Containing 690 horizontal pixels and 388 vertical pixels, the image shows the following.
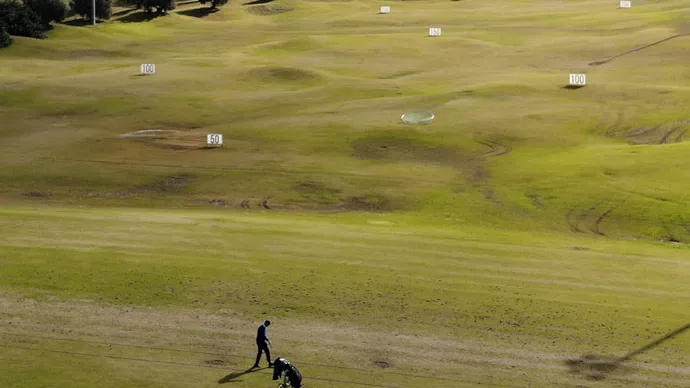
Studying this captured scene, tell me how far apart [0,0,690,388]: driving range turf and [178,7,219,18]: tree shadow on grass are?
78.8ft

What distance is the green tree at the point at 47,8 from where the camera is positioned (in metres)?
125

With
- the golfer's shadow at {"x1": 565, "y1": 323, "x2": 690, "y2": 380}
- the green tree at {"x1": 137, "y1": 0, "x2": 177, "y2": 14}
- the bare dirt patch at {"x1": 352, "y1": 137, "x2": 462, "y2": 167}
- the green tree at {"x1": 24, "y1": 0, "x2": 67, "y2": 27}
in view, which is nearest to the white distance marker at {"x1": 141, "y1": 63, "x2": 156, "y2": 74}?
the green tree at {"x1": 24, "y1": 0, "x2": 67, "y2": 27}

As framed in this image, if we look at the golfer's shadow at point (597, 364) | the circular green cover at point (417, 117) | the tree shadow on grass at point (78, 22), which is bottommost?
the golfer's shadow at point (597, 364)

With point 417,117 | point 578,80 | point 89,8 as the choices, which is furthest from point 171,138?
point 89,8

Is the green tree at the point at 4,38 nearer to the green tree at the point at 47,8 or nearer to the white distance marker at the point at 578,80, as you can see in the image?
the green tree at the point at 47,8

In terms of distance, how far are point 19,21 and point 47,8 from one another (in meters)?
5.86

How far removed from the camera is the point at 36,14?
12300 centimetres

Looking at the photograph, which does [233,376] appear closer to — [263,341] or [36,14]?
[263,341]

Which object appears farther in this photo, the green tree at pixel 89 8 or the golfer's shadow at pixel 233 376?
the green tree at pixel 89 8

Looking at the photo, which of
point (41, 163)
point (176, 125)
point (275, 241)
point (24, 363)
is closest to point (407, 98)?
point (176, 125)

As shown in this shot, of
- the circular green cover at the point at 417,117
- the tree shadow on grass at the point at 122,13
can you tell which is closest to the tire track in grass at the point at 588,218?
the circular green cover at the point at 417,117

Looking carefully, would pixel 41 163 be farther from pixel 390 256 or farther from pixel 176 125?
pixel 390 256

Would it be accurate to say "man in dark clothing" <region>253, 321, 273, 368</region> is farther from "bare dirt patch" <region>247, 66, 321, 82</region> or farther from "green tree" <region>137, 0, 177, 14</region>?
"green tree" <region>137, 0, 177, 14</region>

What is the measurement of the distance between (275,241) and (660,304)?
61.8 feet
